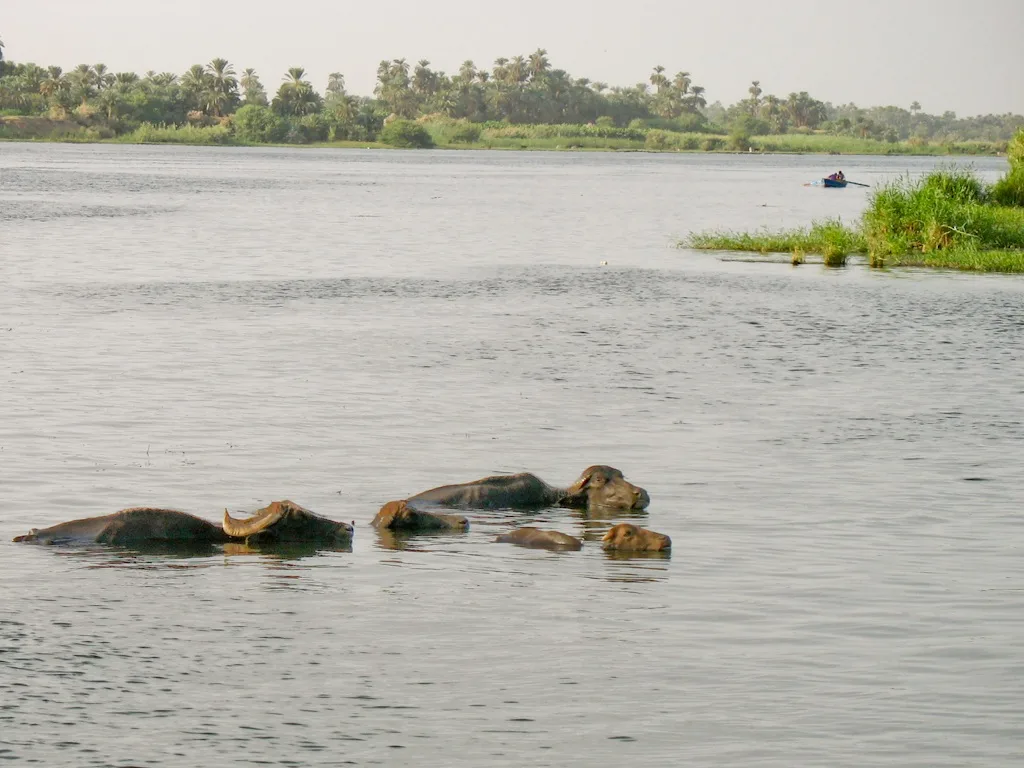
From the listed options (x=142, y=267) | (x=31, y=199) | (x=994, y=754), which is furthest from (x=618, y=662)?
(x=31, y=199)

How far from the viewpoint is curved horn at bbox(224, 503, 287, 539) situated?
536 inches

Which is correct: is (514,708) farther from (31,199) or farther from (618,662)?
(31,199)

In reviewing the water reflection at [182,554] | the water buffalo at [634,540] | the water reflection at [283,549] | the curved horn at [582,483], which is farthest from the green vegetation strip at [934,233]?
the water reflection at [182,554]

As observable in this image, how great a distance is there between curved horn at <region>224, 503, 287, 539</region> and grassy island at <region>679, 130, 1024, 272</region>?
3513cm

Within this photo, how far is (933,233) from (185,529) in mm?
38622

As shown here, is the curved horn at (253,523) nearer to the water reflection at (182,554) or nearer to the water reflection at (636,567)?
the water reflection at (182,554)

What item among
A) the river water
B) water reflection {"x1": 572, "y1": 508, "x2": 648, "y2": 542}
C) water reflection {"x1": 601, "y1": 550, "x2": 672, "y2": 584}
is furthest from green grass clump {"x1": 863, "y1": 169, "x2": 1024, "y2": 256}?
water reflection {"x1": 601, "y1": 550, "x2": 672, "y2": 584}

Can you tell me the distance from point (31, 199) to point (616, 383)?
63.7 metres

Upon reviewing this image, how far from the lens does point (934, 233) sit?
4850cm

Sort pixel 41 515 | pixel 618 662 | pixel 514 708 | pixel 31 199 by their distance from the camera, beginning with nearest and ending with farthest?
pixel 514 708 → pixel 618 662 → pixel 41 515 → pixel 31 199

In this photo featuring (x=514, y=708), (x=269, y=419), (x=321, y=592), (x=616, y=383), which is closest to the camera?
(x=514, y=708)

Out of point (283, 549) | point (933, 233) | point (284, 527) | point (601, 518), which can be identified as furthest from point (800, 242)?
point (283, 549)

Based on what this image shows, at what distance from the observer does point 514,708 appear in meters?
9.76

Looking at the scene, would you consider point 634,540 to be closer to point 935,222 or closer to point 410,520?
point 410,520
